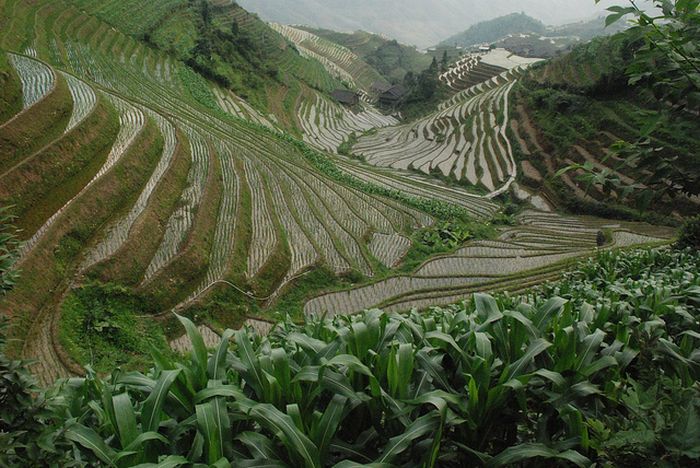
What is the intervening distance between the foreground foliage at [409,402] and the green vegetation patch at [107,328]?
4460 millimetres

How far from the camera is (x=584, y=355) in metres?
2.31

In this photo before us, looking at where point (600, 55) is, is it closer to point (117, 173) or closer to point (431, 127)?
point (431, 127)

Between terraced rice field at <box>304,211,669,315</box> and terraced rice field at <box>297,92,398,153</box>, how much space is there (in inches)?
747

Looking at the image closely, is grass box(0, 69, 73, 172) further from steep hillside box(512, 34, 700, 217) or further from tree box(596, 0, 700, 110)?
steep hillside box(512, 34, 700, 217)

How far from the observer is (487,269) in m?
12.4

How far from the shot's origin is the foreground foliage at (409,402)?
1.85 m

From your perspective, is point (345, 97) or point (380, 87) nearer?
point (345, 97)

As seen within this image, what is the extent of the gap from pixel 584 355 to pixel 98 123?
12062mm

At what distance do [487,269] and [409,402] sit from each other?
36.3 ft

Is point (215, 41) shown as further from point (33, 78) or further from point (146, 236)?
point (146, 236)

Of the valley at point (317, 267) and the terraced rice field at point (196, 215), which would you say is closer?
the valley at point (317, 267)

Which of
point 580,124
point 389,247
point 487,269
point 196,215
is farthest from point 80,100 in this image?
point 580,124

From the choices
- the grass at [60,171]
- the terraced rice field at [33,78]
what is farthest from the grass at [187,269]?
the terraced rice field at [33,78]

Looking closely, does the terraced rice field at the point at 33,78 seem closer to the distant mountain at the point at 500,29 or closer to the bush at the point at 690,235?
the bush at the point at 690,235
